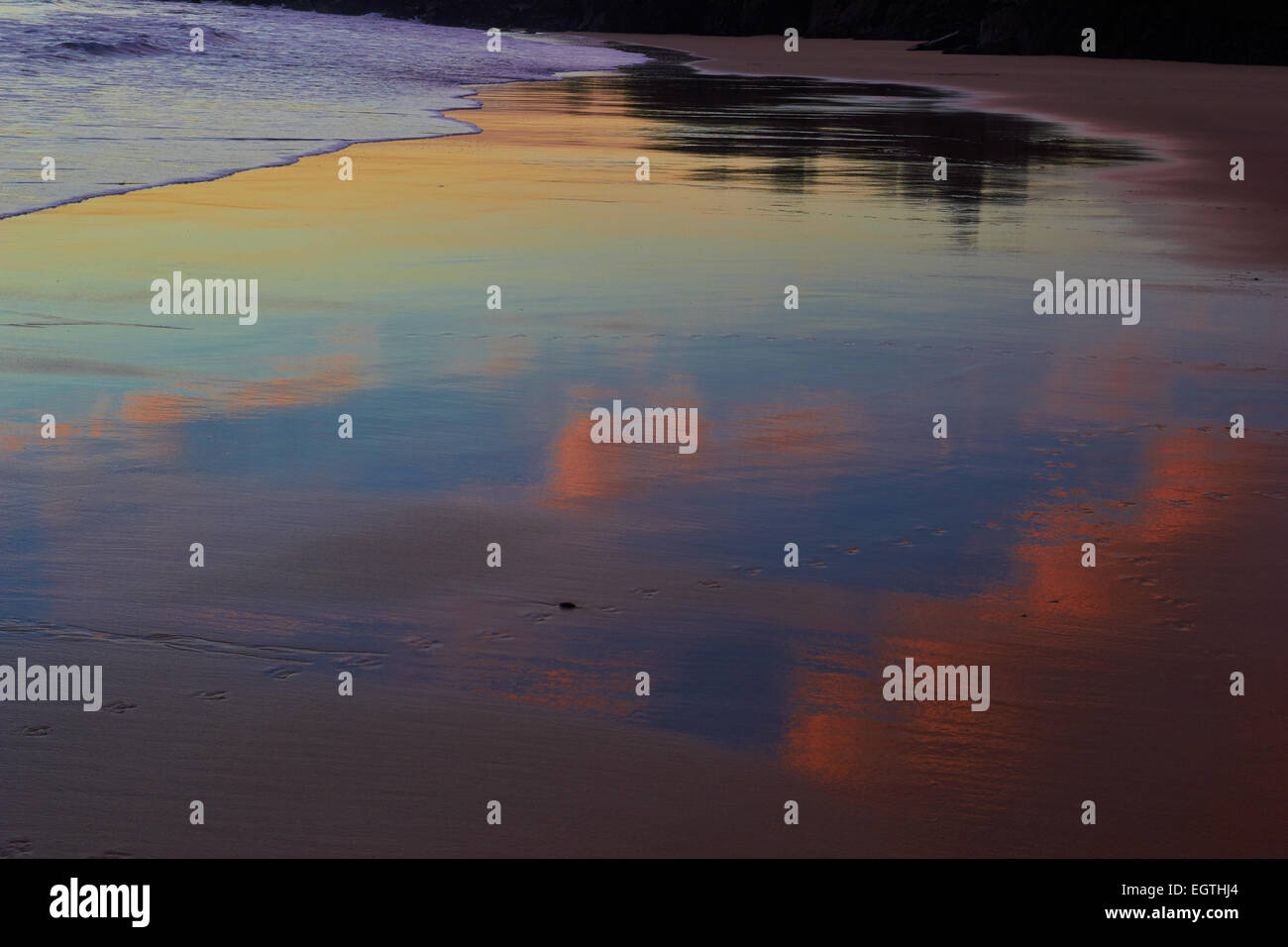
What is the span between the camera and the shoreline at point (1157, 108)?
10992 millimetres

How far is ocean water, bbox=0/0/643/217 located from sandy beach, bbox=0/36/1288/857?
4.28 metres

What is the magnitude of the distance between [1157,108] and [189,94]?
1522 centimetres

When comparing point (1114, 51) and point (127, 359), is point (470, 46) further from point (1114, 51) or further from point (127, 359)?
point (127, 359)

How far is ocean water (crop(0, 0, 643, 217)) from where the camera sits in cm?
1360

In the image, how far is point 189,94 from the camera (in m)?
22.3

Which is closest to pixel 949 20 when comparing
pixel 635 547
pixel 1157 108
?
pixel 1157 108

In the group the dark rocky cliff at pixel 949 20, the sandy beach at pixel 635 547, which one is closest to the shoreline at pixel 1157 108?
the sandy beach at pixel 635 547

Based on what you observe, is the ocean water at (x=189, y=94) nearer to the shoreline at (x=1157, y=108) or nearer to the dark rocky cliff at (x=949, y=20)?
the shoreline at (x=1157, y=108)

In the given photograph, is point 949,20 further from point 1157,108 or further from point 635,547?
point 635,547

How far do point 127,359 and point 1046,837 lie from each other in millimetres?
4740

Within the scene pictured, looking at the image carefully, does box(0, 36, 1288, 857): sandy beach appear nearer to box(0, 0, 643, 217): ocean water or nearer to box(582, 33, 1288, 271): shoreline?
box(582, 33, 1288, 271): shoreline

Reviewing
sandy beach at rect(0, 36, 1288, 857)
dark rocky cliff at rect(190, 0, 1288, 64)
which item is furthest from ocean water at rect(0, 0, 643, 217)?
dark rocky cliff at rect(190, 0, 1288, 64)

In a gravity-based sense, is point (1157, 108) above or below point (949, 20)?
A: below

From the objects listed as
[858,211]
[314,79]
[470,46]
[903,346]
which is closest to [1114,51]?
[470,46]
